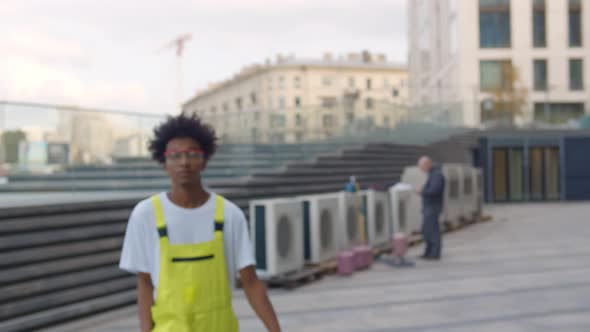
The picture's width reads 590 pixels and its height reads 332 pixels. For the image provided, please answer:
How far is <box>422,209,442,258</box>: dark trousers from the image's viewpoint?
461 inches

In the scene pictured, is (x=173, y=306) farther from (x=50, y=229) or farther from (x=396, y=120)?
(x=396, y=120)

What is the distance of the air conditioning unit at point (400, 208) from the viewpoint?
540 inches

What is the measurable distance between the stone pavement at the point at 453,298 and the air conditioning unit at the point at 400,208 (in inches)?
26.4

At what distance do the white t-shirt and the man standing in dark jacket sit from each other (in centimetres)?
953

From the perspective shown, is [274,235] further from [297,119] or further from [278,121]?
[297,119]

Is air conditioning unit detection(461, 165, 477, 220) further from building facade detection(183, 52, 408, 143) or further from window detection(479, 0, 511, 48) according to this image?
building facade detection(183, 52, 408, 143)

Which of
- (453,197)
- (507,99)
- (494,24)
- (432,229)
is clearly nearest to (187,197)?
(432,229)

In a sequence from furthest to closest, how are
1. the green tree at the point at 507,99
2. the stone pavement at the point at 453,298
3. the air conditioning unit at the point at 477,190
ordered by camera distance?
the green tree at the point at 507,99, the air conditioning unit at the point at 477,190, the stone pavement at the point at 453,298

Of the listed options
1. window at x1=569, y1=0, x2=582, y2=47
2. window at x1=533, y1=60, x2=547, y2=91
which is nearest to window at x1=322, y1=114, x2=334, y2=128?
window at x1=533, y1=60, x2=547, y2=91

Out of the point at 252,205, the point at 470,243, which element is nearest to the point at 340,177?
the point at 470,243

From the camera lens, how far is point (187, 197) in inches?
96.7

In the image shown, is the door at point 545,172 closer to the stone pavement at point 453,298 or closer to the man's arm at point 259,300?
the stone pavement at point 453,298

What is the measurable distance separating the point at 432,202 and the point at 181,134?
961 cm

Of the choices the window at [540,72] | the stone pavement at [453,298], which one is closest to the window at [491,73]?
the window at [540,72]
